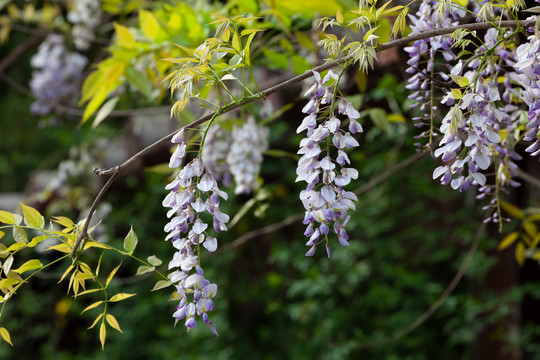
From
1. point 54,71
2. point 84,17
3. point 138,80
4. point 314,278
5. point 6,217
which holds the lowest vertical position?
point 314,278

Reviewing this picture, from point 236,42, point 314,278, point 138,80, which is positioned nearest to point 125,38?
point 138,80

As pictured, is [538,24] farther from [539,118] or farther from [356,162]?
[356,162]

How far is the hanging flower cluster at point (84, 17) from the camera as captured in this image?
78.7 inches


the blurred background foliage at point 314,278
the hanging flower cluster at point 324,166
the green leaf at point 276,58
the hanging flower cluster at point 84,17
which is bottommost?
the blurred background foliage at point 314,278

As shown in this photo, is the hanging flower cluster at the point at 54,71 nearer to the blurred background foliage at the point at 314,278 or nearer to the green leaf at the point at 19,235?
the blurred background foliage at the point at 314,278

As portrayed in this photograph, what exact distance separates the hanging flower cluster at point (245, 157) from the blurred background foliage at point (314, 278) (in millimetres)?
735

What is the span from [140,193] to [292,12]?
1.72 meters

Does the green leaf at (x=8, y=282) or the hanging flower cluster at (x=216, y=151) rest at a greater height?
the green leaf at (x=8, y=282)

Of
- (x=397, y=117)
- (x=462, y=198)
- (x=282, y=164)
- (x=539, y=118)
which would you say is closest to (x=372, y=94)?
(x=397, y=117)

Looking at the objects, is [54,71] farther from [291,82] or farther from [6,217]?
[291,82]

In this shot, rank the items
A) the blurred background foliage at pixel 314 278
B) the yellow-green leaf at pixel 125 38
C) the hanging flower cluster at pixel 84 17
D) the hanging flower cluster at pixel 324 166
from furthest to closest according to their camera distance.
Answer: the blurred background foliage at pixel 314 278 → the hanging flower cluster at pixel 84 17 → the yellow-green leaf at pixel 125 38 → the hanging flower cluster at pixel 324 166

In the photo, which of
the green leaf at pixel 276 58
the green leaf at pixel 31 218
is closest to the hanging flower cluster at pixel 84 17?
the green leaf at pixel 276 58

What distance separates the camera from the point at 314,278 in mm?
2289

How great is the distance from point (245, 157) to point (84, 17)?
1085 mm
